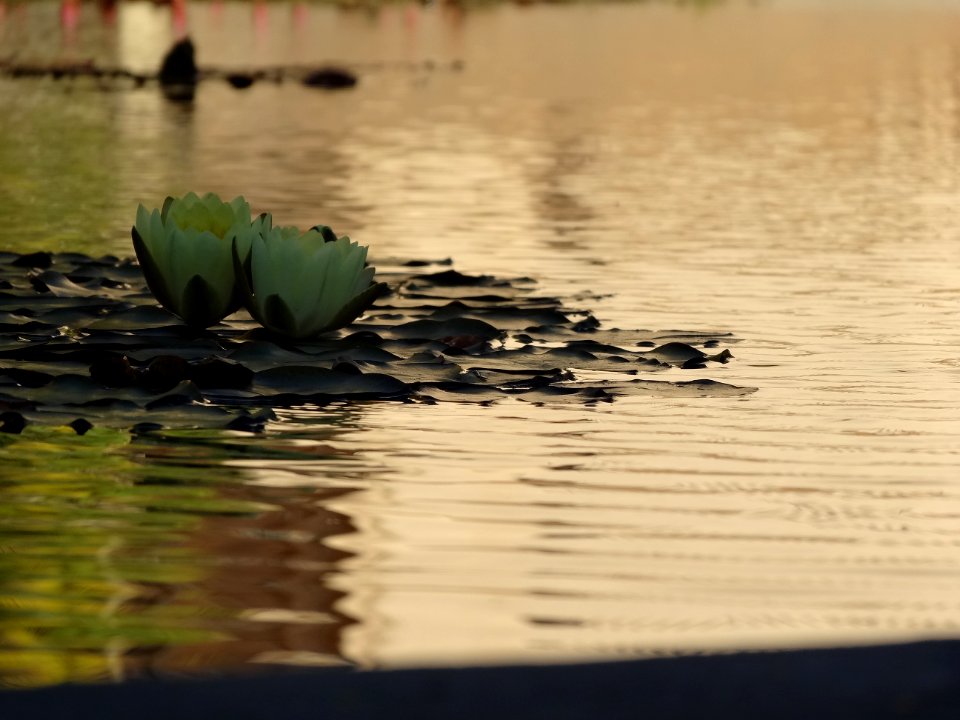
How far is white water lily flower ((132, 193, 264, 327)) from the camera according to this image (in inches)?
243

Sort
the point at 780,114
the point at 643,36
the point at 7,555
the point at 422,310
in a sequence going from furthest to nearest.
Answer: the point at 643,36 < the point at 780,114 < the point at 422,310 < the point at 7,555

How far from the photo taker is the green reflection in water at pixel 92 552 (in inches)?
134

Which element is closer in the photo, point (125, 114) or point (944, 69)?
point (125, 114)

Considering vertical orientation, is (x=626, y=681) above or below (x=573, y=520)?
above

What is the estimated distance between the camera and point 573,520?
14.5 ft

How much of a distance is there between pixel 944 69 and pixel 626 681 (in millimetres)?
33235

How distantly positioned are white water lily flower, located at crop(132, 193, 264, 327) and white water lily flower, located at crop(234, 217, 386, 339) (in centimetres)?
7

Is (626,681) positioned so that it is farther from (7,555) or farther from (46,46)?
(46,46)

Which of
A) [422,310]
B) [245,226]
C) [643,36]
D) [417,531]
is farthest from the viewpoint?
[643,36]

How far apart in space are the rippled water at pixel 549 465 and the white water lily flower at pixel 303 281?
0.60m

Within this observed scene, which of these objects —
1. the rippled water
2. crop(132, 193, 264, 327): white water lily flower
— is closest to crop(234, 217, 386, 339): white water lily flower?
crop(132, 193, 264, 327): white water lily flower

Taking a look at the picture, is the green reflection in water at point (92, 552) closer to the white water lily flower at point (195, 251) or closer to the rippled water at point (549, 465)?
the rippled water at point (549, 465)

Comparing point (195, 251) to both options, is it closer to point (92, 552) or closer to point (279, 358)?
point (279, 358)

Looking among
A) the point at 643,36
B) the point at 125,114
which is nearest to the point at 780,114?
the point at 125,114
